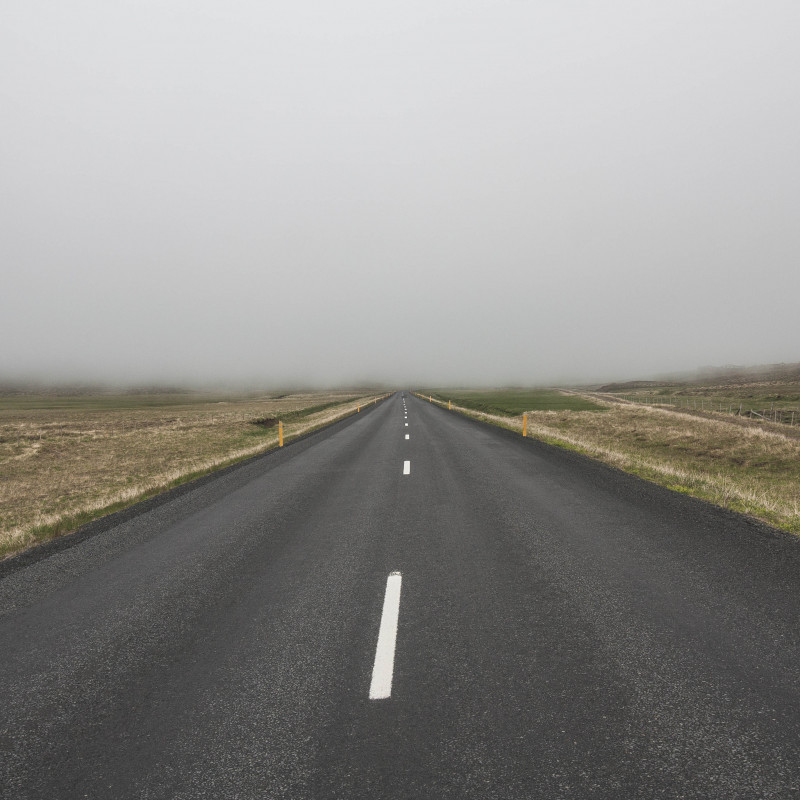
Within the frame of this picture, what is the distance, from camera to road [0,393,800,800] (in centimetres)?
238

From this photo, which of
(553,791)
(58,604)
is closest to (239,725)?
(553,791)

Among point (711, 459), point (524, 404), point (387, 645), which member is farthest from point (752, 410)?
point (387, 645)

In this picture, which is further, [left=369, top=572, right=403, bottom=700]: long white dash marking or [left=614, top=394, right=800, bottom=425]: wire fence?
[left=614, top=394, right=800, bottom=425]: wire fence

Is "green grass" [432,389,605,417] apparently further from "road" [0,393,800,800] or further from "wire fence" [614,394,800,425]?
"road" [0,393,800,800]

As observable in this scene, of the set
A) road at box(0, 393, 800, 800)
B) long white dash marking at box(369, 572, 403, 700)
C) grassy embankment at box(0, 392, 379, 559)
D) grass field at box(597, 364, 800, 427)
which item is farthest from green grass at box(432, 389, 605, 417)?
long white dash marking at box(369, 572, 403, 700)

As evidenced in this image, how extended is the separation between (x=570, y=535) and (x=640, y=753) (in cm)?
400

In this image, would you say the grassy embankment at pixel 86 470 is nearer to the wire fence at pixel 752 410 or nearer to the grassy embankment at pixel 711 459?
the grassy embankment at pixel 711 459

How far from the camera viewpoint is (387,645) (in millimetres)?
3582

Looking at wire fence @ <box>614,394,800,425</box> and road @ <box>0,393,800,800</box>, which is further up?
road @ <box>0,393,800,800</box>

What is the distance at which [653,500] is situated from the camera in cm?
822

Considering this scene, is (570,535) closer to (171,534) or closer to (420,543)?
(420,543)

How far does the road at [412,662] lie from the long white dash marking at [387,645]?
0.08ft

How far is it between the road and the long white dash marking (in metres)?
0.02

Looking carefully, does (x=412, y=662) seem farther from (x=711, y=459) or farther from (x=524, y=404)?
(x=524, y=404)
